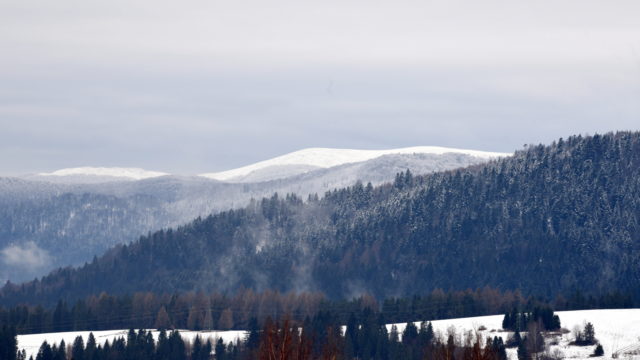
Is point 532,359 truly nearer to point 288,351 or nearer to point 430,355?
point 430,355

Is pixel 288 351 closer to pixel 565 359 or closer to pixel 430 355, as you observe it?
pixel 430 355

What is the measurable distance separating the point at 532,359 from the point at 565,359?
22.5ft

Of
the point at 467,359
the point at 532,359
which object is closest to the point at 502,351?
the point at 532,359

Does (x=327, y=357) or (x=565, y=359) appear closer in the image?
(x=327, y=357)

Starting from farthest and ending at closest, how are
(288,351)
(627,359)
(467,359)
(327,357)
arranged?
(627,359) → (467,359) → (327,357) → (288,351)

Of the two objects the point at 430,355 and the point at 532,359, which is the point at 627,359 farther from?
the point at 430,355

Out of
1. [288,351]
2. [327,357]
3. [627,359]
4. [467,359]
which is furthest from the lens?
[627,359]

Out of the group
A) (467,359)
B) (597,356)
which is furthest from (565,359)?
(467,359)

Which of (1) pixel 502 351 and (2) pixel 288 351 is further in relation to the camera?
(1) pixel 502 351

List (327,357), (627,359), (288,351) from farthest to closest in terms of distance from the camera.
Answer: (627,359) < (327,357) < (288,351)

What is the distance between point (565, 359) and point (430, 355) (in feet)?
77.3

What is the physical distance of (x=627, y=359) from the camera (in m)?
188

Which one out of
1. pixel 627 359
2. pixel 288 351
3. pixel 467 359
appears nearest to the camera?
pixel 288 351

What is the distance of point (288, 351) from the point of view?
4011 inches
